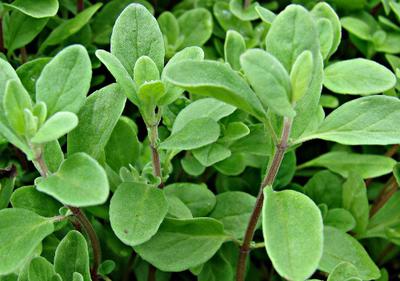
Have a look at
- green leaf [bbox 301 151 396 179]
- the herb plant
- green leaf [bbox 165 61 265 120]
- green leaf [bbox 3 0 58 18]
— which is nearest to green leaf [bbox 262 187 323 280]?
the herb plant

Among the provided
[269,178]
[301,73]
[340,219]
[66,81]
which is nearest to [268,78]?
[301,73]

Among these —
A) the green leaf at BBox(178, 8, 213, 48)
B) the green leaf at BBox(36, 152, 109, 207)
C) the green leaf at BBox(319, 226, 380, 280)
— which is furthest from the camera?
the green leaf at BBox(178, 8, 213, 48)

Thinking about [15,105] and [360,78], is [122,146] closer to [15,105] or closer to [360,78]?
[15,105]

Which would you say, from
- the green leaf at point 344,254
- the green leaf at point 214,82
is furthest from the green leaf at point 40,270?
the green leaf at point 344,254

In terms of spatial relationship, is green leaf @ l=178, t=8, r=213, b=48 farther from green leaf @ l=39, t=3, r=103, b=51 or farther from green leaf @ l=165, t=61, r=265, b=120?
green leaf @ l=165, t=61, r=265, b=120

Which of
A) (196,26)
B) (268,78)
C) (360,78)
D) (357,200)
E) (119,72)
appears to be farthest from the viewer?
(196,26)

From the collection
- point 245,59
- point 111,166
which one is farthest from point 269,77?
point 111,166
